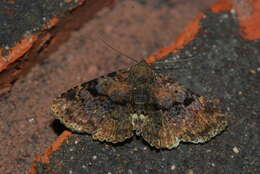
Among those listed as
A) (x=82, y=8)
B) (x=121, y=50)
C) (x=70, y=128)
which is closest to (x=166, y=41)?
(x=121, y=50)

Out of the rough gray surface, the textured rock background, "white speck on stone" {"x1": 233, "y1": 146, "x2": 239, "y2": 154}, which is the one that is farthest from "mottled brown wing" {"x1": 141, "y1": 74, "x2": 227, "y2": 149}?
the rough gray surface

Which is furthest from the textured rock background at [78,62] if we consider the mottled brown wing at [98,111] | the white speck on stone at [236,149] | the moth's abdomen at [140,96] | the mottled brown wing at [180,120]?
the white speck on stone at [236,149]

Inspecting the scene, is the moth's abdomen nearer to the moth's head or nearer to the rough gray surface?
the moth's head

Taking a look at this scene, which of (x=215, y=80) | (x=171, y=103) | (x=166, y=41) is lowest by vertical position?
(x=166, y=41)

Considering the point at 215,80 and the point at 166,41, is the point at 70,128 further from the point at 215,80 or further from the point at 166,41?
the point at 166,41

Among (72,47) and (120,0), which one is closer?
(72,47)

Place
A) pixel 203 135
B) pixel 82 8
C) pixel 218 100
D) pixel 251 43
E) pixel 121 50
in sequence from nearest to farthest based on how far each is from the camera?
1. pixel 203 135
2. pixel 218 100
3. pixel 251 43
4. pixel 82 8
5. pixel 121 50

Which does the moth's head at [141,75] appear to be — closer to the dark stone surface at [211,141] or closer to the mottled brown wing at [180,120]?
the mottled brown wing at [180,120]
